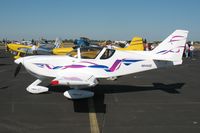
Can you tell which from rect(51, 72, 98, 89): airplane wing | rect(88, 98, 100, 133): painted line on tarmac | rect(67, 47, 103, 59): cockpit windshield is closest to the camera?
rect(88, 98, 100, 133): painted line on tarmac

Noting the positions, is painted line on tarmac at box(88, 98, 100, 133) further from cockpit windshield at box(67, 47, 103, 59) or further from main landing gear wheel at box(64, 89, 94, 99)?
cockpit windshield at box(67, 47, 103, 59)

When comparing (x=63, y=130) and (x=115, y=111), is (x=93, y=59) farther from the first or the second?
(x=63, y=130)

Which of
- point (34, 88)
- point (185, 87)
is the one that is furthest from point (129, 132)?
point (185, 87)

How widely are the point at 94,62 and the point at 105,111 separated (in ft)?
8.13

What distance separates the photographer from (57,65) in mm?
9266

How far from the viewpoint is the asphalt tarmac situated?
5.96 m

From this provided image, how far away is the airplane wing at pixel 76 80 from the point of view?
25.0ft

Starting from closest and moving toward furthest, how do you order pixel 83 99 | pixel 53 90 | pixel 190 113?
pixel 190 113 < pixel 83 99 < pixel 53 90

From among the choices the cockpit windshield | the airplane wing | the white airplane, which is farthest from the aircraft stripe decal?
the airplane wing

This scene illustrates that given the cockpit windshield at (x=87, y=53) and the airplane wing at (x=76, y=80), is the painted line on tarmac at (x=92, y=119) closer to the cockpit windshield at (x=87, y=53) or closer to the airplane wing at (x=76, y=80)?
the airplane wing at (x=76, y=80)

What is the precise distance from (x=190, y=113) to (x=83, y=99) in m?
3.24

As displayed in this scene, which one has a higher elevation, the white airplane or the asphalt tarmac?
the white airplane

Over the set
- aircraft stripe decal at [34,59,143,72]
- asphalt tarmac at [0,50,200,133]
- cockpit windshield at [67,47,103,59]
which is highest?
cockpit windshield at [67,47,103,59]

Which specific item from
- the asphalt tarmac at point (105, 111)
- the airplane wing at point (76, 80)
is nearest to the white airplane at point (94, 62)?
the airplane wing at point (76, 80)
